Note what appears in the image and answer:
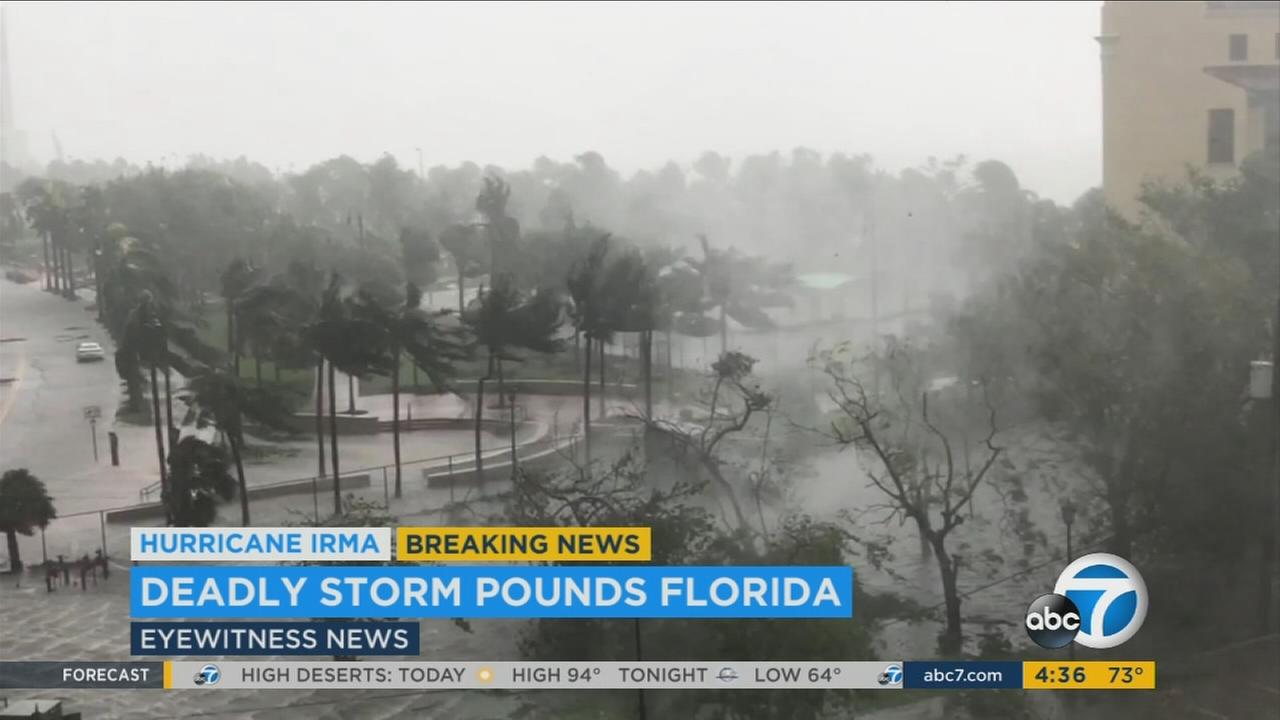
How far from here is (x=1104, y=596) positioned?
380cm

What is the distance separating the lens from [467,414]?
390cm

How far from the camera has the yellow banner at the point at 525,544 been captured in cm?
367

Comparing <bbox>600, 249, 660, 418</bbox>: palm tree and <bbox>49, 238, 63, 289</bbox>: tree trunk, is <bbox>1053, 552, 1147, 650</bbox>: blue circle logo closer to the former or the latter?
<bbox>600, 249, 660, 418</bbox>: palm tree

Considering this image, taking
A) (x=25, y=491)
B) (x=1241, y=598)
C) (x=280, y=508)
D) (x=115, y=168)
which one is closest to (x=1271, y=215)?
(x=1241, y=598)

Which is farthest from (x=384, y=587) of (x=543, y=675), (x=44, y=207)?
(x=44, y=207)

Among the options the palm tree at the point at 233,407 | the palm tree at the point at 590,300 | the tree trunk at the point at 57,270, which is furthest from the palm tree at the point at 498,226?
the tree trunk at the point at 57,270

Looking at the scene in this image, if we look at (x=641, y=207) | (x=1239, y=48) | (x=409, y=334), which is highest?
(x=1239, y=48)

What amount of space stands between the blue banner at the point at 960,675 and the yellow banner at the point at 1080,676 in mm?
39

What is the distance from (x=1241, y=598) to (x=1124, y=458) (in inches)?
22.0

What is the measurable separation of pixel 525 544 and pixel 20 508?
140cm

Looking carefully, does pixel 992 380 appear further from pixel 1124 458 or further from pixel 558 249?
pixel 558 249

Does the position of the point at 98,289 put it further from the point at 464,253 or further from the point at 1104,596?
the point at 1104,596

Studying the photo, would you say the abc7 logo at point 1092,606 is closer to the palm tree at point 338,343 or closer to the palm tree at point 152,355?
the palm tree at point 338,343

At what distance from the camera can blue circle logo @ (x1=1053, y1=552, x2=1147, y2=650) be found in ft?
12.4
